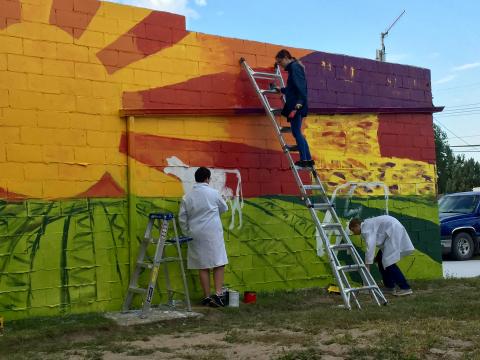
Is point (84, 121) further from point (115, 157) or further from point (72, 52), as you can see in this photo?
point (72, 52)

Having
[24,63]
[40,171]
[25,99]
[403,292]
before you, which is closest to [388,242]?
[403,292]

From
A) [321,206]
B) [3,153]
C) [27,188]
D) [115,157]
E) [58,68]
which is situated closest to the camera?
[3,153]

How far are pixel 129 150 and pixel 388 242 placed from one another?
13.2ft

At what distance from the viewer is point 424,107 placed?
10.4 m

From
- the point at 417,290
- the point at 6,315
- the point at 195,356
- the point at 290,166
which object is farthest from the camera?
the point at 417,290

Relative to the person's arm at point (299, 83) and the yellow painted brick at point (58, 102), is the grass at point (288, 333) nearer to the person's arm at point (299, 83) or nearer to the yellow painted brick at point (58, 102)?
→ the yellow painted brick at point (58, 102)

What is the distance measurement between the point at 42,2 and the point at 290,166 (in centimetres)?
385

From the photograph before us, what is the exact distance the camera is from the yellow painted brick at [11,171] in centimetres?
661

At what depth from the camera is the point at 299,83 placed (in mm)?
8141

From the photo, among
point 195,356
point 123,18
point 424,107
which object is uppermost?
point 123,18

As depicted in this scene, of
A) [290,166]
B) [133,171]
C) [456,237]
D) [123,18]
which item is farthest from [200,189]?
[456,237]

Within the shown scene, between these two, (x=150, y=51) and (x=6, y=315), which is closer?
(x=6, y=315)

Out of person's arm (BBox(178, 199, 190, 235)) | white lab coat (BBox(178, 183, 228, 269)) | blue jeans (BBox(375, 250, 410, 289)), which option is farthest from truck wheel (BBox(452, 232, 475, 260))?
person's arm (BBox(178, 199, 190, 235))

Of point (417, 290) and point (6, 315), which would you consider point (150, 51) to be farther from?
point (417, 290)
